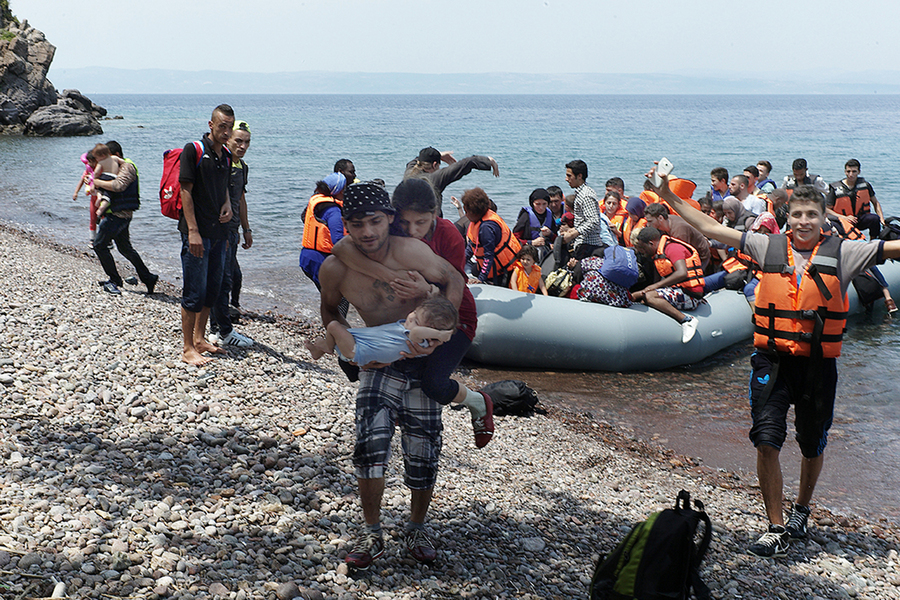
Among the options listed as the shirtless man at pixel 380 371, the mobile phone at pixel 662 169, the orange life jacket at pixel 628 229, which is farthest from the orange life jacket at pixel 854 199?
the shirtless man at pixel 380 371

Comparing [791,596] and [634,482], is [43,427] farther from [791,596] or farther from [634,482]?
[791,596]

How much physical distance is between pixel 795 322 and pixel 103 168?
24.6ft

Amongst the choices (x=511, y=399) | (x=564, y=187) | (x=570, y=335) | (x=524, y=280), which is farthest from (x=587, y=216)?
(x=564, y=187)

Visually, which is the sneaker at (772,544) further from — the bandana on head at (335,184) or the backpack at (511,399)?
the bandana on head at (335,184)

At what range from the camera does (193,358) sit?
18.7 ft

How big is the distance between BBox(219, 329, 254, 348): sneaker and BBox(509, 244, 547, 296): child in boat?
3.00 m

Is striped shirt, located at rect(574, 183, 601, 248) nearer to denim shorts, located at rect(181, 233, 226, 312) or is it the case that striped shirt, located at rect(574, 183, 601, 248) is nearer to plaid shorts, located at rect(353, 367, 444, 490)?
Answer: denim shorts, located at rect(181, 233, 226, 312)

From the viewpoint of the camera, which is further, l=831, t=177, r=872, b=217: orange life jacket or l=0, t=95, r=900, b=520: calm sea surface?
l=831, t=177, r=872, b=217: orange life jacket

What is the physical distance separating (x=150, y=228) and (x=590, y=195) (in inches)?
500

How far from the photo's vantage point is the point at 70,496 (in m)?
3.48

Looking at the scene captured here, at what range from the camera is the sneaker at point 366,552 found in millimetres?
3201

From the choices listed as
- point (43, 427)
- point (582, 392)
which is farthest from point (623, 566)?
point (582, 392)

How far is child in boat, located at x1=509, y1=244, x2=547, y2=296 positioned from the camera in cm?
795

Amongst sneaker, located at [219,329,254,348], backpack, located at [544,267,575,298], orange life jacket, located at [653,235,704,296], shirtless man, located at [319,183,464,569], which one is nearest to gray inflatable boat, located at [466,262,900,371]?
orange life jacket, located at [653,235,704,296]
